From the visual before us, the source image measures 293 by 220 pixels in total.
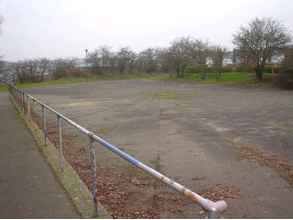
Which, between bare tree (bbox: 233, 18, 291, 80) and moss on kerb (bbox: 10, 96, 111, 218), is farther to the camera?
bare tree (bbox: 233, 18, 291, 80)

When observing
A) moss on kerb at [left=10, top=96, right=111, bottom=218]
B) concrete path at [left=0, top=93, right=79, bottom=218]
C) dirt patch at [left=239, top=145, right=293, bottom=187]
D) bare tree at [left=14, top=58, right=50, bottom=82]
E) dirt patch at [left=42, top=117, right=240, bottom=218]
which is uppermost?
bare tree at [left=14, top=58, right=50, bottom=82]

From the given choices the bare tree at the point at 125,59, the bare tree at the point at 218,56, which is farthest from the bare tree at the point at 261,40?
the bare tree at the point at 125,59

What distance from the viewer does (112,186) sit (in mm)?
4734

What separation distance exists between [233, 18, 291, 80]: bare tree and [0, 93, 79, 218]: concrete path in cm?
3155

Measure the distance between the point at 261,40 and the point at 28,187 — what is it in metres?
33.5

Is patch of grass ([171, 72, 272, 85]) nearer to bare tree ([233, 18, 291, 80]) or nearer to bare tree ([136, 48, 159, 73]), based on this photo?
bare tree ([233, 18, 291, 80])

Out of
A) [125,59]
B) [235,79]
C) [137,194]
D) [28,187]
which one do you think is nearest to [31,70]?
[125,59]

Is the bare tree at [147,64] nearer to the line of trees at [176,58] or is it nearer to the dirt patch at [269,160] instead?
the line of trees at [176,58]

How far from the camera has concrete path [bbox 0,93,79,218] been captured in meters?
3.54

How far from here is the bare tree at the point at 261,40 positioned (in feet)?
109

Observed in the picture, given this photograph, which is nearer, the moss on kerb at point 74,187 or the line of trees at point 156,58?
the moss on kerb at point 74,187

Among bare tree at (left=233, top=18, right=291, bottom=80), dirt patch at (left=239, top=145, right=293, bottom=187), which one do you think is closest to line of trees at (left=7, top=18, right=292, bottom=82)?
bare tree at (left=233, top=18, right=291, bottom=80)

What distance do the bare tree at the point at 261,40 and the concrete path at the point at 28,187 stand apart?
3155 cm

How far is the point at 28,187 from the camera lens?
4.33 meters
